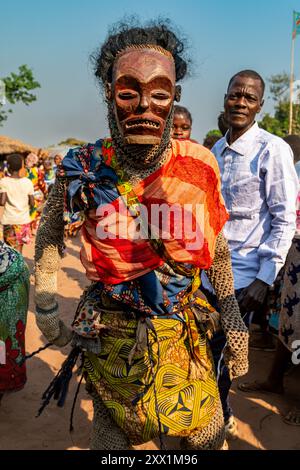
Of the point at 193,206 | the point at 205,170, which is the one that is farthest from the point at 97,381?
the point at 205,170

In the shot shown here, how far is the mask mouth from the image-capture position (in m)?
1.73

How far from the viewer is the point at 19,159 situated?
7.05 metres

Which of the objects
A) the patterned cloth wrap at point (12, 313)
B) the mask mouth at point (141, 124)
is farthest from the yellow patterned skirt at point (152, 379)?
the patterned cloth wrap at point (12, 313)

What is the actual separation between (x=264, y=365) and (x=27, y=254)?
5965mm

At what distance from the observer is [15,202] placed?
7.02m

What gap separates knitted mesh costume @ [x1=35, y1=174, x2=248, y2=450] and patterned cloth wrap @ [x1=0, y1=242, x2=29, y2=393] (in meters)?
1.20

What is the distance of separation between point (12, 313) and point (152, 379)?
169 centimetres

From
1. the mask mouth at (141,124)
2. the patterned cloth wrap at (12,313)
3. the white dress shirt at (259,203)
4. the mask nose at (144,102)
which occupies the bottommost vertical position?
the patterned cloth wrap at (12,313)

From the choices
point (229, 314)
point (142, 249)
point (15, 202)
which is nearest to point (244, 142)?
point (229, 314)

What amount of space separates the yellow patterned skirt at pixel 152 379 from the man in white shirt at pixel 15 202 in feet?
18.0

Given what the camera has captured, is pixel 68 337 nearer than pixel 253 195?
Yes

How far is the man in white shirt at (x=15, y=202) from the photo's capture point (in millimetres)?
7035

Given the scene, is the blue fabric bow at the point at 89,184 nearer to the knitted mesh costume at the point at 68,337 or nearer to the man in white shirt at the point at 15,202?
the knitted mesh costume at the point at 68,337

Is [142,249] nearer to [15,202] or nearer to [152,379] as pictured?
[152,379]
